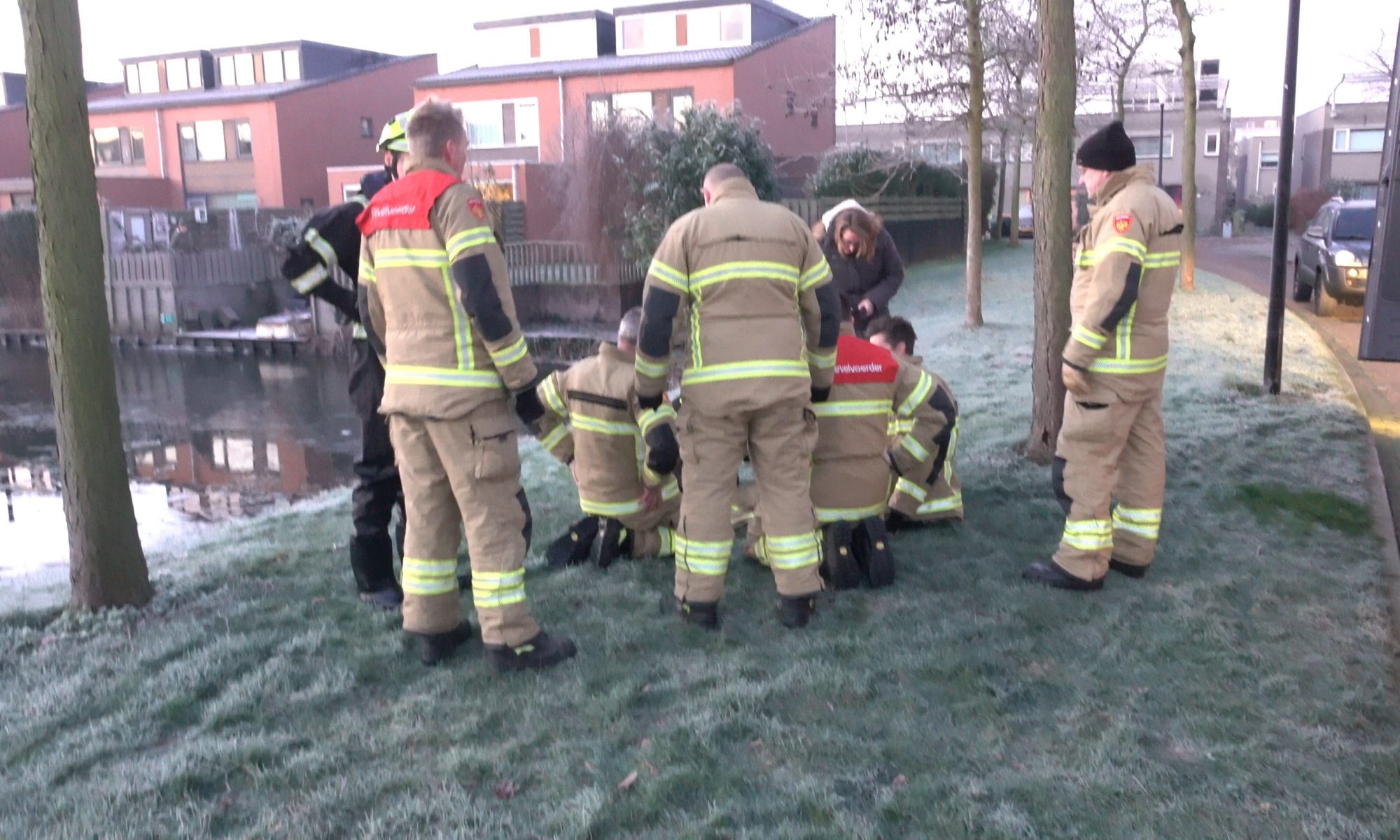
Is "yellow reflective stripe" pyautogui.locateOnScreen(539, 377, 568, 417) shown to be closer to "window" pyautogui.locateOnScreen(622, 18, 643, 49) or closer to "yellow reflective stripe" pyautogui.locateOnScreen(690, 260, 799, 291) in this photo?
"yellow reflective stripe" pyautogui.locateOnScreen(690, 260, 799, 291)

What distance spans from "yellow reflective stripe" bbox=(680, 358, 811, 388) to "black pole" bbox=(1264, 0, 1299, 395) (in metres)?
6.76

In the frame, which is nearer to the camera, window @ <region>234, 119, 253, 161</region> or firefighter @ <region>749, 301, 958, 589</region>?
firefighter @ <region>749, 301, 958, 589</region>

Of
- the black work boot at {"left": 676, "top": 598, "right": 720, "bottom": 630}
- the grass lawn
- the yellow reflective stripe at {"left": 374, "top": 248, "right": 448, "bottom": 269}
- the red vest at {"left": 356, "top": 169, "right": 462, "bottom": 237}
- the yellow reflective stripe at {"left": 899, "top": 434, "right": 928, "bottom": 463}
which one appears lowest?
the grass lawn

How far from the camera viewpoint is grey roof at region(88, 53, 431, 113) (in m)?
43.0

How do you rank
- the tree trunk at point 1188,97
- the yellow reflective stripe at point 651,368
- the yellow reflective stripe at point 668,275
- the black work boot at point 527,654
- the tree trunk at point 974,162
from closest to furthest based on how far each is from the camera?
1. the black work boot at point 527,654
2. the yellow reflective stripe at point 668,275
3. the yellow reflective stripe at point 651,368
4. the tree trunk at point 974,162
5. the tree trunk at point 1188,97

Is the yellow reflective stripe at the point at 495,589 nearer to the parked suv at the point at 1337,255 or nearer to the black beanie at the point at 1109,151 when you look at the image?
the black beanie at the point at 1109,151

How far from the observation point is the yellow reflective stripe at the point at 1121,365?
4.88 metres

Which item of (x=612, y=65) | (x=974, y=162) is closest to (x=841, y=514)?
(x=974, y=162)

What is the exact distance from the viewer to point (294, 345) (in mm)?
26625

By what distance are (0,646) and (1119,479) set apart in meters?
4.89

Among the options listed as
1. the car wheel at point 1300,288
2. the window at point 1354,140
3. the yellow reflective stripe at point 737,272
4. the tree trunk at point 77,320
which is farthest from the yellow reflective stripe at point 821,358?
the window at point 1354,140

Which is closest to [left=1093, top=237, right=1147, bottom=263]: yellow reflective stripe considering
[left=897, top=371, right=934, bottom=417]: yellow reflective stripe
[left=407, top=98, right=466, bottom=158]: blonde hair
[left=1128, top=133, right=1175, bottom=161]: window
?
[left=897, top=371, right=934, bottom=417]: yellow reflective stripe

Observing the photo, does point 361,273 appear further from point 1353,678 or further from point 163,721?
point 1353,678

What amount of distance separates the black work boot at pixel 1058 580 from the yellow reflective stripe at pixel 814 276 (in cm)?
173
